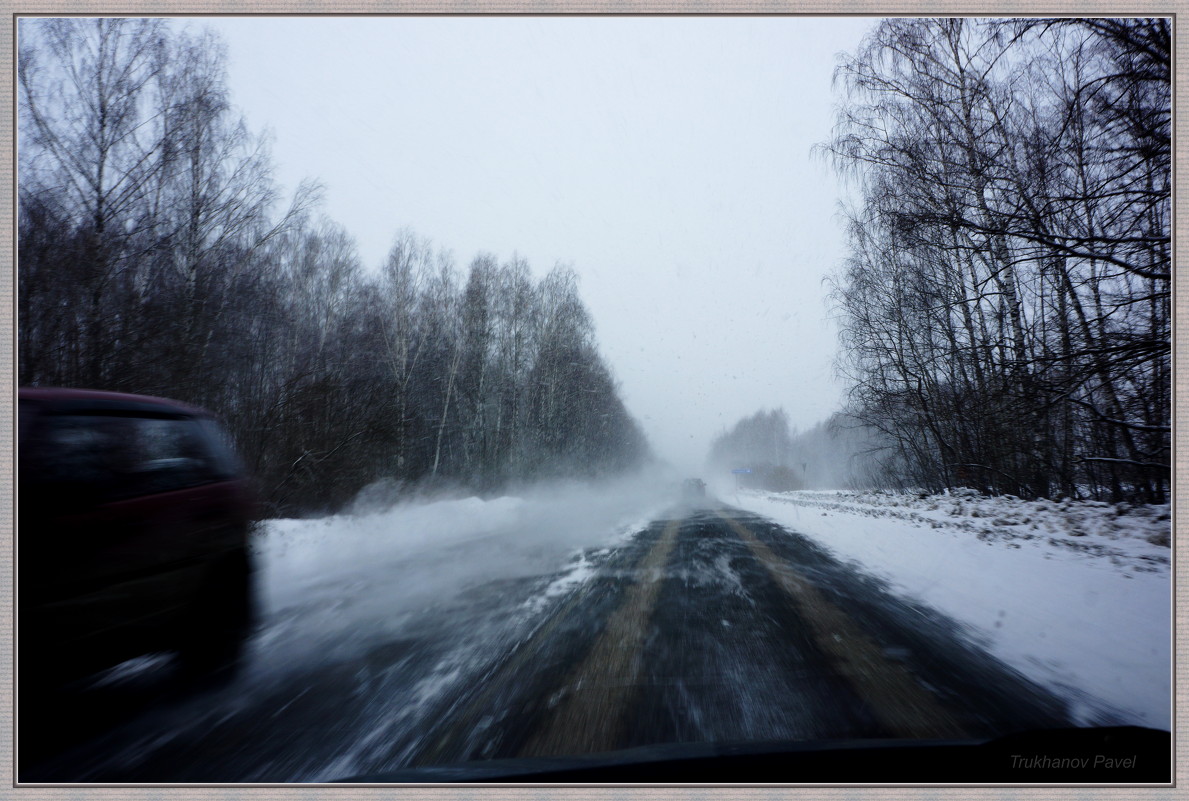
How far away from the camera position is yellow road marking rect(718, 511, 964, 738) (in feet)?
8.13

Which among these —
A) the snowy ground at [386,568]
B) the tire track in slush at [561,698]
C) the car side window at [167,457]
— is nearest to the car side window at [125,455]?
the car side window at [167,457]

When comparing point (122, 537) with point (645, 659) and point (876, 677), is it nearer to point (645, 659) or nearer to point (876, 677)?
point (645, 659)

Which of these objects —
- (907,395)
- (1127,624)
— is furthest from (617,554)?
(907,395)

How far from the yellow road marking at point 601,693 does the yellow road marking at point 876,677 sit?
4.38 feet

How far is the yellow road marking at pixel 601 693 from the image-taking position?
7.82 feet

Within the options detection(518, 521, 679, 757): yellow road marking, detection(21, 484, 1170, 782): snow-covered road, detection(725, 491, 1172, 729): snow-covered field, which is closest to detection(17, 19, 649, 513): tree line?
detection(21, 484, 1170, 782): snow-covered road

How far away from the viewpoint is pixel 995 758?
1.82 m

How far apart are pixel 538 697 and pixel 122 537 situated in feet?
8.12

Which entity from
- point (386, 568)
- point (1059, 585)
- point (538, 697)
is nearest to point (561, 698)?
point (538, 697)

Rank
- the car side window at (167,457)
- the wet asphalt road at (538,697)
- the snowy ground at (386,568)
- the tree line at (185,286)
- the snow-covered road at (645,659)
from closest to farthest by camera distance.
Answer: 1. the wet asphalt road at (538,697)
2. the snow-covered road at (645,659)
3. the car side window at (167,457)
4. the snowy ground at (386,568)
5. the tree line at (185,286)

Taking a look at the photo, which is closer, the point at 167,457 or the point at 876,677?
the point at 876,677

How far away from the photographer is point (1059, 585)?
17.3 feet

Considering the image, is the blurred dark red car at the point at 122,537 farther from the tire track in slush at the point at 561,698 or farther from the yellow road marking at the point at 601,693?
the yellow road marking at the point at 601,693

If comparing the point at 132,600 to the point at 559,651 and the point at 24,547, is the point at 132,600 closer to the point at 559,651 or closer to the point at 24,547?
the point at 24,547
